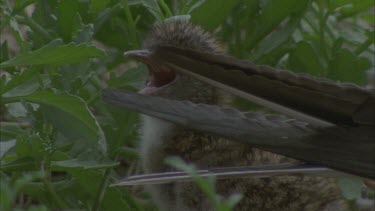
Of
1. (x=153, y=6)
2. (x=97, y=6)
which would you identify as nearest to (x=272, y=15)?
(x=153, y=6)

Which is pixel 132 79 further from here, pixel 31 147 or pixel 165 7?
pixel 31 147

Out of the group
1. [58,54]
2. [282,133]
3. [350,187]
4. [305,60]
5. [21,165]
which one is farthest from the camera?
[305,60]

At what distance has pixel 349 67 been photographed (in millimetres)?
4418

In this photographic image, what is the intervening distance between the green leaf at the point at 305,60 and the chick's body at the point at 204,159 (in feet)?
2.11

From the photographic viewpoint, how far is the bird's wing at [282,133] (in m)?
3.13

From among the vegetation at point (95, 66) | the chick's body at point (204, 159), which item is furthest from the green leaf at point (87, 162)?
the chick's body at point (204, 159)

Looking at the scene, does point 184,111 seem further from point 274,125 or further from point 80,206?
point 80,206

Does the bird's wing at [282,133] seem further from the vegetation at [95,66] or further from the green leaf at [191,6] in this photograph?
the green leaf at [191,6]

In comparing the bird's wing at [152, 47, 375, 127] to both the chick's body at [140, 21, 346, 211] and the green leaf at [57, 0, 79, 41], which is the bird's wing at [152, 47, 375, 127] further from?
the green leaf at [57, 0, 79, 41]

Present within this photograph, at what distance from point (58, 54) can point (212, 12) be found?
0.80 meters

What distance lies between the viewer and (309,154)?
10.4 feet

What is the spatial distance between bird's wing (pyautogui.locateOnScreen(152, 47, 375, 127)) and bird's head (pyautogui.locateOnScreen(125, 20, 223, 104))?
735 millimetres

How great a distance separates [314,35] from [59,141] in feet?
4.99

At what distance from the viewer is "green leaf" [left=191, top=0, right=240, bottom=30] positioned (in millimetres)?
4078
